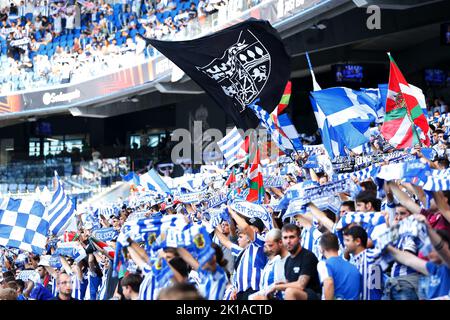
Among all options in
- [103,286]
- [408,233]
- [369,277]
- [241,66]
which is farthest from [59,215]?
[408,233]

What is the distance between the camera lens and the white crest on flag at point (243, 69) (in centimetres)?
1045

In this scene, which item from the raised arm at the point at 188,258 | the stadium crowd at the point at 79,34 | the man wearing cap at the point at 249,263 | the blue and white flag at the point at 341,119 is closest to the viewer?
the raised arm at the point at 188,258

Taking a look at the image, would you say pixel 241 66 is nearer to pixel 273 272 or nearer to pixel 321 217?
pixel 321 217

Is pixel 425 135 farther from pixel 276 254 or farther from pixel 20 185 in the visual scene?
pixel 20 185

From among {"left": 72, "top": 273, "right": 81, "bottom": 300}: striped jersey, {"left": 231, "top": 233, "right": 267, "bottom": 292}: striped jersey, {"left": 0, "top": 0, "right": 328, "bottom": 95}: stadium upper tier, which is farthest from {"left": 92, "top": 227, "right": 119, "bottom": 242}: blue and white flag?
{"left": 0, "top": 0, "right": 328, "bottom": 95}: stadium upper tier

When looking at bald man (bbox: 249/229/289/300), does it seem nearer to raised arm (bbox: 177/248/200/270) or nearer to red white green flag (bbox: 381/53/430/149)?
raised arm (bbox: 177/248/200/270)

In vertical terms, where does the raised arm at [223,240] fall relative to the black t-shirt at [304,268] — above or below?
above

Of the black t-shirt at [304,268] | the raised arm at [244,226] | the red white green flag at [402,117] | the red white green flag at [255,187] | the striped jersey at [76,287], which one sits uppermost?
the red white green flag at [402,117]

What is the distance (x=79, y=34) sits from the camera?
29.1 m

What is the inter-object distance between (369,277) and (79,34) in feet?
82.0

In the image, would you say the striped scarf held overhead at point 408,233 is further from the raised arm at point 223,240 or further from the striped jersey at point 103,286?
the striped jersey at point 103,286

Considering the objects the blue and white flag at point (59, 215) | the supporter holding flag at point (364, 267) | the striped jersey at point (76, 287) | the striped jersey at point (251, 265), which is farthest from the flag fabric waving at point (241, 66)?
the supporter holding flag at point (364, 267)

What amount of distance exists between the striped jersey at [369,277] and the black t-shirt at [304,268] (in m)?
0.37
